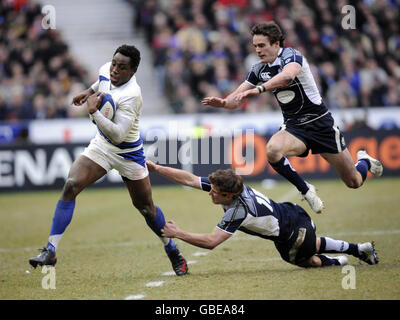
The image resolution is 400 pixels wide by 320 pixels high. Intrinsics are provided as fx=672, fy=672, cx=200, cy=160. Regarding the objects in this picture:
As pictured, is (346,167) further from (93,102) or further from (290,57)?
(93,102)

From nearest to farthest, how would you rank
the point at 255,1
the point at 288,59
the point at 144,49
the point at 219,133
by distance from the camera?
the point at 288,59 < the point at 219,133 < the point at 255,1 < the point at 144,49

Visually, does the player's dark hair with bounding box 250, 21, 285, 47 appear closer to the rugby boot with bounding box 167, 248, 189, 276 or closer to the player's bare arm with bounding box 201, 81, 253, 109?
the player's bare arm with bounding box 201, 81, 253, 109

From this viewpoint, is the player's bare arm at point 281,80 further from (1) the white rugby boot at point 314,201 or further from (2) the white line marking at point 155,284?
(2) the white line marking at point 155,284

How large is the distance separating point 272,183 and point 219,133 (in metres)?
1.84

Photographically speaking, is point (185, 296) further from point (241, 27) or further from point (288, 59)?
point (241, 27)

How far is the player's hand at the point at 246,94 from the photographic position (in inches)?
273

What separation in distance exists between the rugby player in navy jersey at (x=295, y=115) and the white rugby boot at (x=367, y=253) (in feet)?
2.76

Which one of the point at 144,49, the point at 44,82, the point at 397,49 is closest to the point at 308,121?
the point at 397,49

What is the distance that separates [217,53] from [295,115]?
11839mm

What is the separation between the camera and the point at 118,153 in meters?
7.25

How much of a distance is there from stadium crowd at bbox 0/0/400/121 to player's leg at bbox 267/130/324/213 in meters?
10.3

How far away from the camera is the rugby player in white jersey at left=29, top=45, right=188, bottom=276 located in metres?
7.01

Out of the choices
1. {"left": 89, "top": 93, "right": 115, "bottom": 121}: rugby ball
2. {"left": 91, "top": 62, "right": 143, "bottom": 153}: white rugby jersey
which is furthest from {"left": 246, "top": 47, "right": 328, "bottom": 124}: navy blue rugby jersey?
{"left": 89, "top": 93, "right": 115, "bottom": 121}: rugby ball
